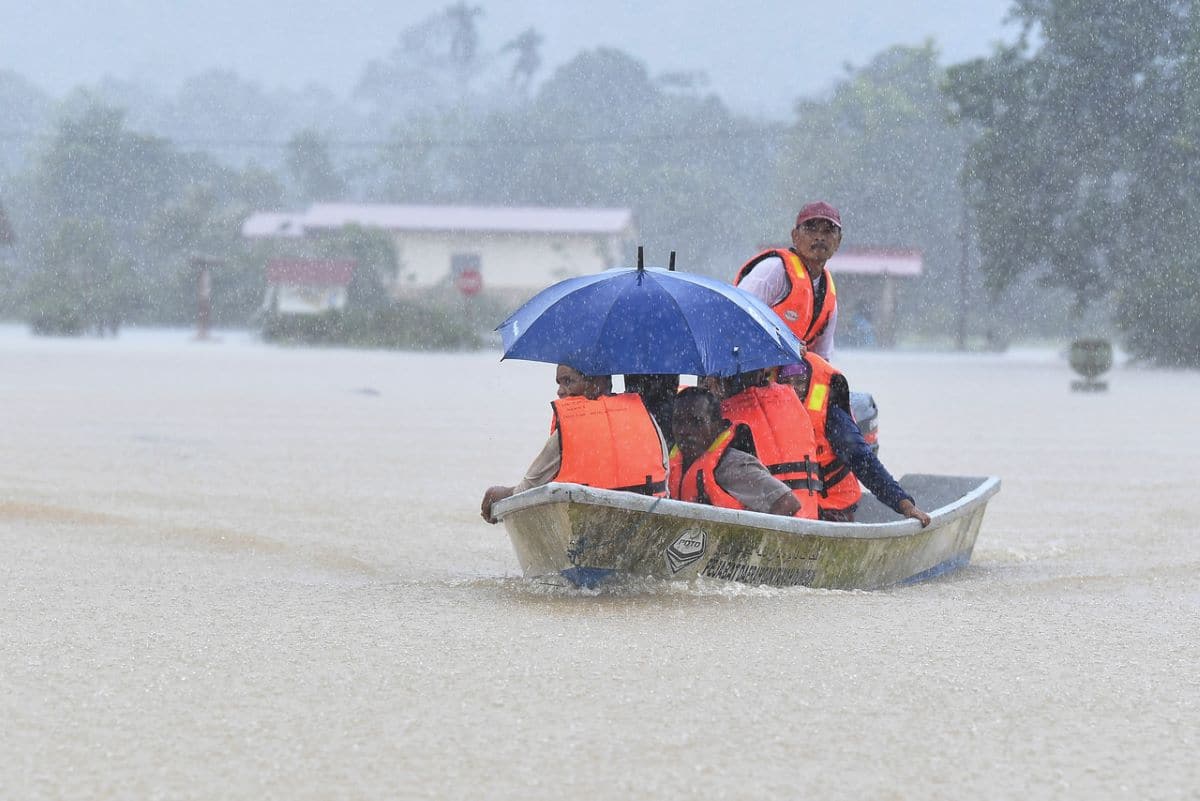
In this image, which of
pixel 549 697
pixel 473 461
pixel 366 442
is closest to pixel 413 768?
pixel 549 697

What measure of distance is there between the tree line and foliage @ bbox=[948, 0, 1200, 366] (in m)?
0.05

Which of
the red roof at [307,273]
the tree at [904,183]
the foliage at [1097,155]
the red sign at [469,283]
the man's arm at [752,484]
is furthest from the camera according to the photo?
the tree at [904,183]

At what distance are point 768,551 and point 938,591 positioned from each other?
51.6 inches

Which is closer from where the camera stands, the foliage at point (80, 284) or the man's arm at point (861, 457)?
the man's arm at point (861, 457)

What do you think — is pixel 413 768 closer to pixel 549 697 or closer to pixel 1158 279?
pixel 549 697

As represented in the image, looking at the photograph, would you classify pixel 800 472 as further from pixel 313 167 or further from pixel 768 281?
pixel 313 167

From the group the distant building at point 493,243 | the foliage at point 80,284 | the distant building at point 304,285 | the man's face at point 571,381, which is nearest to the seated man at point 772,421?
the man's face at point 571,381

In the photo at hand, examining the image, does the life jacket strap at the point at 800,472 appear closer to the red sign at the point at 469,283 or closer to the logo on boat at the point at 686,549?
the logo on boat at the point at 686,549

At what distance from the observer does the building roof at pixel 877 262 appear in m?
55.6

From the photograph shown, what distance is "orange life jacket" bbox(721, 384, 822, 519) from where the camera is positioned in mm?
7363

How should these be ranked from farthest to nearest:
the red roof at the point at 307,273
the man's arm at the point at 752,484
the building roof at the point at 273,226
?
1. the building roof at the point at 273,226
2. the red roof at the point at 307,273
3. the man's arm at the point at 752,484

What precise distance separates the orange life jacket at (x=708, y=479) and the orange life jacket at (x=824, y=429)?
551mm

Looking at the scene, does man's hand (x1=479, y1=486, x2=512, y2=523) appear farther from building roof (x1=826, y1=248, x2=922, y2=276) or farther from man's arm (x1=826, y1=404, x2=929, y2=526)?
building roof (x1=826, y1=248, x2=922, y2=276)

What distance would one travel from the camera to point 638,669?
5.64 metres
